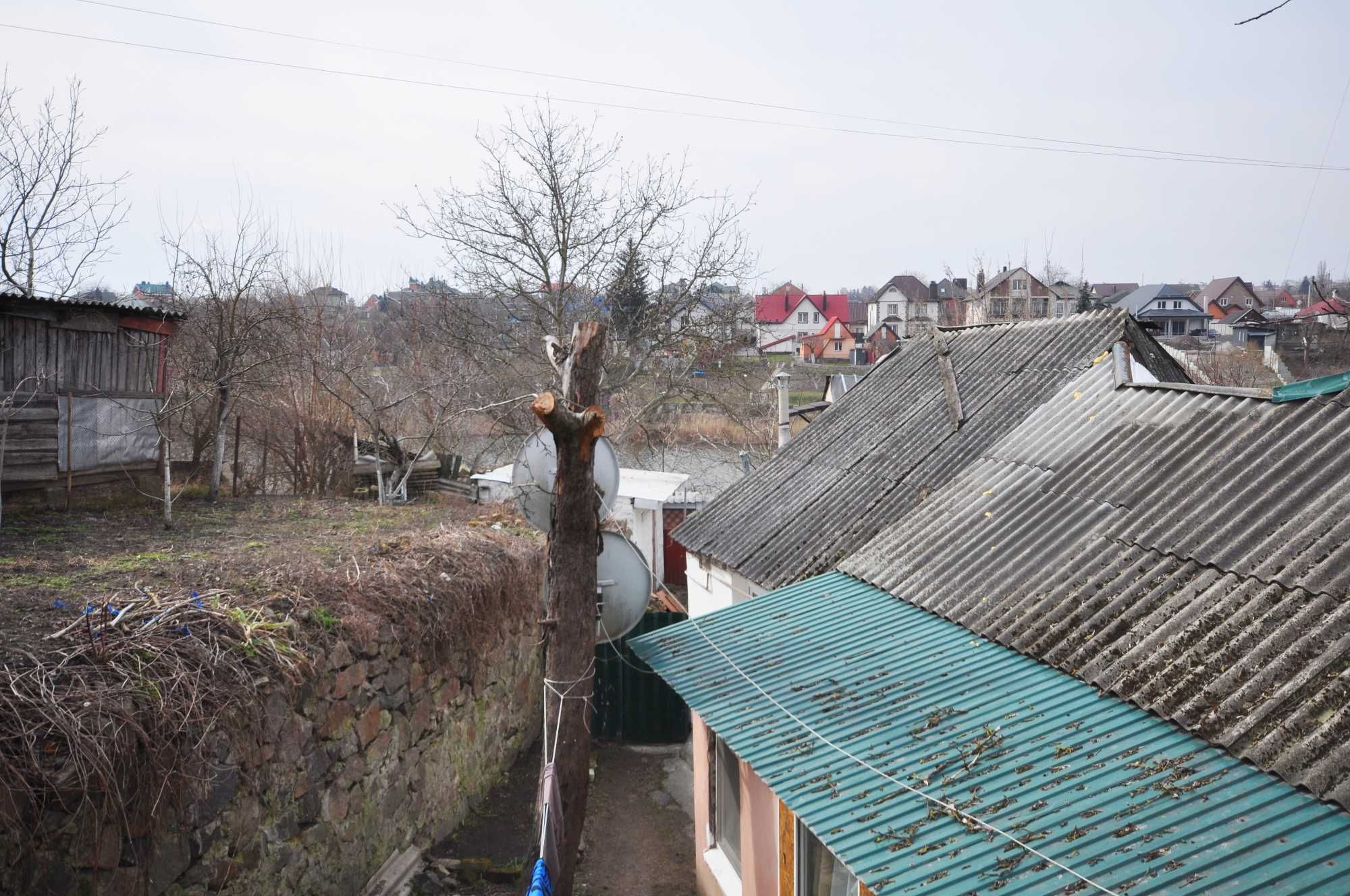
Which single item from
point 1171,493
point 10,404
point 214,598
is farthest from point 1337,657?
point 10,404

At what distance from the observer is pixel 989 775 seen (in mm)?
3951

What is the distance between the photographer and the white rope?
324 cm

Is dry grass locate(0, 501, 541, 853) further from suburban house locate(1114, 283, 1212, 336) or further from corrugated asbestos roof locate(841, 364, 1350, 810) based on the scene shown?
suburban house locate(1114, 283, 1212, 336)

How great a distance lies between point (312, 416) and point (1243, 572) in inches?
560

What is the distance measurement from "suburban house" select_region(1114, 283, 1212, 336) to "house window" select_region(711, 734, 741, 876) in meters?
59.4

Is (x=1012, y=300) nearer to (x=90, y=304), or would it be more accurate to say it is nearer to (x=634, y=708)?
(x=634, y=708)

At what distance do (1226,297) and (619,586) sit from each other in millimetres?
84807

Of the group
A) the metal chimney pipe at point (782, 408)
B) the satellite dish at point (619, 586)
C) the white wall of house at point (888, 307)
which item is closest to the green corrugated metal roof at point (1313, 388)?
the satellite dish at point (619, 586)

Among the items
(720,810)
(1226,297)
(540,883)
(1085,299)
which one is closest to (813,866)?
(540,883)

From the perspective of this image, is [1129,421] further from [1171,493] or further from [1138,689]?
[1138,689]

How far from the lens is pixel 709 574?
10.9 meters

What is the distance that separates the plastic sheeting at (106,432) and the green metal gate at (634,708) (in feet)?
20.9

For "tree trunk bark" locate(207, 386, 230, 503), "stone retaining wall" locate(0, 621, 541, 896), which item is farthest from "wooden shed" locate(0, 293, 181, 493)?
"stone retaining wall" locate(0, 621, 541, 896)

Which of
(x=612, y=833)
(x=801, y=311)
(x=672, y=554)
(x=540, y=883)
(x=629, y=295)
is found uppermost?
(x=801, y=311)
